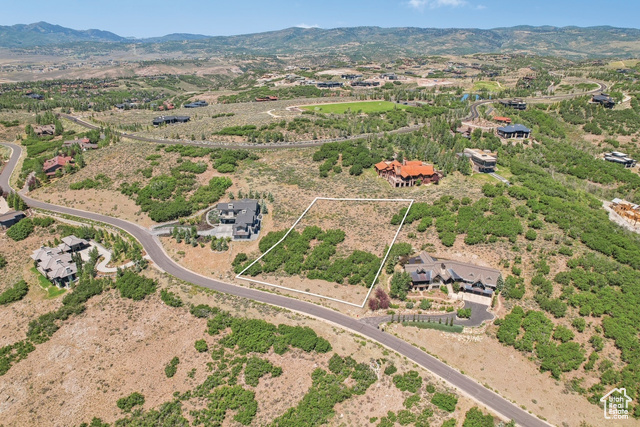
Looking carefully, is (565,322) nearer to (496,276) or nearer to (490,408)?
(496,276)

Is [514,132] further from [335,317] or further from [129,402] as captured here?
[129,402]

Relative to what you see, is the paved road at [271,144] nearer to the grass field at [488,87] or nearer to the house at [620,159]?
the house at [620,159]

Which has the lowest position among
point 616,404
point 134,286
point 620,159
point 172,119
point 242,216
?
point 616,404

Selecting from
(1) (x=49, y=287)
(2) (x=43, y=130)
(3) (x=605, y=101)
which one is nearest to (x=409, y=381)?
(1) (x=49, y=287)

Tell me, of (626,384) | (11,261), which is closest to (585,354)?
(626,384)

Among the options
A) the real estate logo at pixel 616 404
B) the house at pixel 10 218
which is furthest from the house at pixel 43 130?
the real estate logo at pixel 616 404

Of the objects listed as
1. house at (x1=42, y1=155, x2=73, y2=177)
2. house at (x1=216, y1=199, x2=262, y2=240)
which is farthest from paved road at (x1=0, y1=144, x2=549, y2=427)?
house at (x1=42, y1=155, x2=73, y2=177)

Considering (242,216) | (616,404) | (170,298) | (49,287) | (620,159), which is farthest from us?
(620,159)
